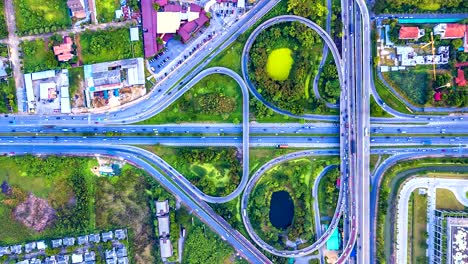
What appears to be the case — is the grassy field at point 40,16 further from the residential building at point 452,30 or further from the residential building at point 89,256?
the residential building at point 452,30

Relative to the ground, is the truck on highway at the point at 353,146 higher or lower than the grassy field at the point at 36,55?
lower

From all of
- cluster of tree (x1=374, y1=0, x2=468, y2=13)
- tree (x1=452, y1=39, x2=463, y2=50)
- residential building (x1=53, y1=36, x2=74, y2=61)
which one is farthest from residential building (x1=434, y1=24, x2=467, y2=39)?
residential building (x1=53, y1=36, x2=74, y2=61)

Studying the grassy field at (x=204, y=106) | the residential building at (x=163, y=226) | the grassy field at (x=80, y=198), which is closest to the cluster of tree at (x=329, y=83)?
the grassy field at (x=204, y=106)

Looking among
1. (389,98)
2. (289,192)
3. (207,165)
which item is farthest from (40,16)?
(389,98)

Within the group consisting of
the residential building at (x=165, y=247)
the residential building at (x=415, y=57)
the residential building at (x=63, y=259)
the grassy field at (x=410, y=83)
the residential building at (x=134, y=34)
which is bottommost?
the residential building at (x=63, y=259)

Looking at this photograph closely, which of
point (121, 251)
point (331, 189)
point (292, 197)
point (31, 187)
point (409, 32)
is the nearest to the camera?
point (409, 32)

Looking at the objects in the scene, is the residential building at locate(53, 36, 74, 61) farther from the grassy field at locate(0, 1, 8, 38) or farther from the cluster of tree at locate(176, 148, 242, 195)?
the cluster of tree at locate(176, 148, 242, 195)

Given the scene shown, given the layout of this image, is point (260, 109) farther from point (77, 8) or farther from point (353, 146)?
point (77, 8)
